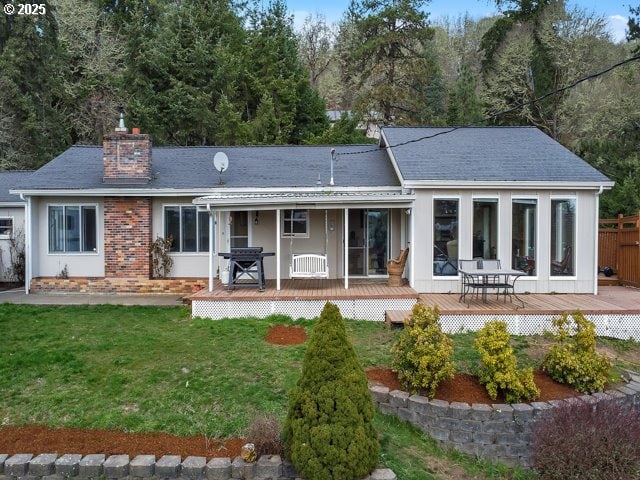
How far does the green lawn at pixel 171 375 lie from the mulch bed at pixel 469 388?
0.55 metres

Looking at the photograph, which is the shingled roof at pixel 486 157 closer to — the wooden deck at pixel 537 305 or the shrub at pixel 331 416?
the wooden deck at pixel 537 305

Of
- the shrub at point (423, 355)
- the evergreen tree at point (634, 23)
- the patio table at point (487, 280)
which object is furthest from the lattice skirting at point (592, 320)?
the evergreen tree at point (634, 23)

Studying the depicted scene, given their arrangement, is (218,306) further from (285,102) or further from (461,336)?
(285,102)

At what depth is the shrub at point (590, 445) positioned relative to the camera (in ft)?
13.4

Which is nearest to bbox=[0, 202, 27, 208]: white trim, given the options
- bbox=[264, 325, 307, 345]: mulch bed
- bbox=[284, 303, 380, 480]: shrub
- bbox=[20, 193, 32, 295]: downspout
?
bbox=[20, 193, 32, 295]: downspout

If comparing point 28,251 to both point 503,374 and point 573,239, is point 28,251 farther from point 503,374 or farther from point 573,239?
point 573,239

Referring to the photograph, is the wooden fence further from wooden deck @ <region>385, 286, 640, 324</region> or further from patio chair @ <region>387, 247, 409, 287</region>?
patio chair @ <region>387, 247, 409, 287</region>

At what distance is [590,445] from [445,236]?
20.0 feet

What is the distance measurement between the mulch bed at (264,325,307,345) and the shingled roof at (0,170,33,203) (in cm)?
956

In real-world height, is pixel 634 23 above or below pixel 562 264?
above

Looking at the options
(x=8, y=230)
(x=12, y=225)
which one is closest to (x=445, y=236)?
(x=12, y=225)

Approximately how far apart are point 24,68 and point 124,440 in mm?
23280

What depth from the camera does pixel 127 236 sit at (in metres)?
11.9

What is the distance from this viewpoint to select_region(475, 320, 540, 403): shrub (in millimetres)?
5160
